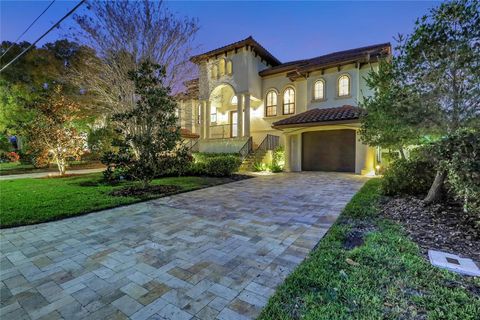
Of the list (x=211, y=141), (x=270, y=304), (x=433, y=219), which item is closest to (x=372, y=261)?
(x=270, y=304)

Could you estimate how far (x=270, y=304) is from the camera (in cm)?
197

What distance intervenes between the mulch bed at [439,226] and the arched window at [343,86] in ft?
30.1

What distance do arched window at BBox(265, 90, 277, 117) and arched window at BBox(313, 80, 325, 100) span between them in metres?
2.99

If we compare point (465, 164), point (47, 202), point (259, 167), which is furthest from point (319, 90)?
point (47, 202)

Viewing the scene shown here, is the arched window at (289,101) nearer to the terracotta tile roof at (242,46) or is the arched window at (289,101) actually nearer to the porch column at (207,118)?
the terracotta tile roof at (242,46)

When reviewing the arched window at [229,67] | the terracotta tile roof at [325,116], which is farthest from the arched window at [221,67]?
the terracotta tile roof at [325,116]

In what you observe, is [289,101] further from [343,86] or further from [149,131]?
[149,131]

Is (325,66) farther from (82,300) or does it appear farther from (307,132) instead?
(82,300)

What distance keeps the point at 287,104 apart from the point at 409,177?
1027cm

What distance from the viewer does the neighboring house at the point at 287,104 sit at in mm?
12031

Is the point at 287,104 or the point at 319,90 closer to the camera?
the point at 319,90

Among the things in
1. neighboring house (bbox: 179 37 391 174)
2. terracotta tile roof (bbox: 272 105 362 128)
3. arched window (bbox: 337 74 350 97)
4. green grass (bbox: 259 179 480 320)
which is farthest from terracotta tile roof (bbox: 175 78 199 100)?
green grass (bbox: 259 179 480 320)

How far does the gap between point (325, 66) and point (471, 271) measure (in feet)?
40.8

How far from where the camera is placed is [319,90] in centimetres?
1350
